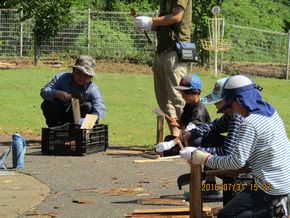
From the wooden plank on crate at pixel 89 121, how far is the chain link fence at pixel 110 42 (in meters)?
18.3

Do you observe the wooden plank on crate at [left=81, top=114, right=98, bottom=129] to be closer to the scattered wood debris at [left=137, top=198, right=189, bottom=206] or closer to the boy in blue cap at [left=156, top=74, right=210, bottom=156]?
the boy in blue cap at [left=156, top=74, right=210, bottom=156]

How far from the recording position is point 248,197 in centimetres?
566

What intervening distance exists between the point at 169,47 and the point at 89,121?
4.81ft

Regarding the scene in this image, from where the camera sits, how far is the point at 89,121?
10.3 metres

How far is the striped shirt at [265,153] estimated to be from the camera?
18.2ft

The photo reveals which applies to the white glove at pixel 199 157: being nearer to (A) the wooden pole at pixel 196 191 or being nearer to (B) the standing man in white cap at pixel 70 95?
(A) the wooden pole at pixel 196 191

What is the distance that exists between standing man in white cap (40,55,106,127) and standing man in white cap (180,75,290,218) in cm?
505

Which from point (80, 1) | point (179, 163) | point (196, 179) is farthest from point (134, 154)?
point (80, 1)

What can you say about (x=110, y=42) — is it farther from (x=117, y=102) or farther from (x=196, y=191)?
(x=196, y=191)

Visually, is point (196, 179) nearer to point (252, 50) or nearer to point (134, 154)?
point (134, 154)

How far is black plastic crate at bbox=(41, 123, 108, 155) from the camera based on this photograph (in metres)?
10.1

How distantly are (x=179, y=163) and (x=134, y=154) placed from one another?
0.96m
